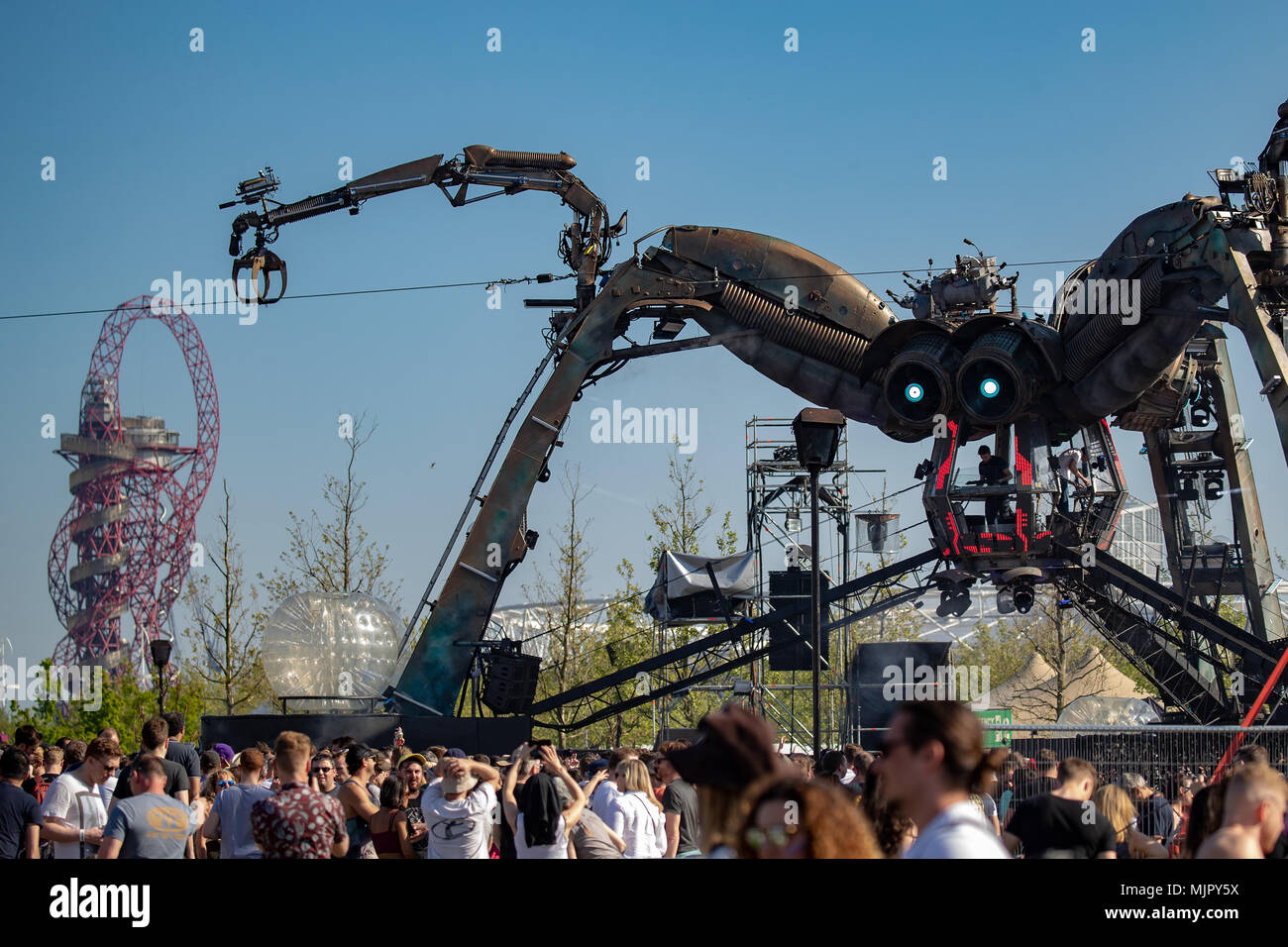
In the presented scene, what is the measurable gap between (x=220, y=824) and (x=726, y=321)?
21.0 m

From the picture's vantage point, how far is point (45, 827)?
9.98 m

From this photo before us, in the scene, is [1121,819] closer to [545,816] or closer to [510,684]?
[545,816]

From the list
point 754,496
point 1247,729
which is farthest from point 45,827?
point 754,496

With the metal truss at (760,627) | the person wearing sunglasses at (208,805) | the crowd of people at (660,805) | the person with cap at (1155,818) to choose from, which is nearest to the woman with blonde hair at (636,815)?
the crowd of people at (660,805)

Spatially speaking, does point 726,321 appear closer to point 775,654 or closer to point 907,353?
point 907,353

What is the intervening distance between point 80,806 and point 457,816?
291 cm

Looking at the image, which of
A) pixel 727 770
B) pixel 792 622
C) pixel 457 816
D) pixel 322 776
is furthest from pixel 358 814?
pixel 792 622

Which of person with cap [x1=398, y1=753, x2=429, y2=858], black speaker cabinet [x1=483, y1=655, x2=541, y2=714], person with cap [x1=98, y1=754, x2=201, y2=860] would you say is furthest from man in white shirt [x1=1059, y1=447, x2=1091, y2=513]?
person with cap [x1=98, y1=754, x2=201, y2=860]

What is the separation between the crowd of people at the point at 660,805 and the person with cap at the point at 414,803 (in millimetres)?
21

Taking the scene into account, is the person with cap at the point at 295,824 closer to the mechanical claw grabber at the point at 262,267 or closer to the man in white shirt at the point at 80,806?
the man in white shirt at the point at 80,806

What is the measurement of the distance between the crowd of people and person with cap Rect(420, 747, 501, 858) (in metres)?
0.01

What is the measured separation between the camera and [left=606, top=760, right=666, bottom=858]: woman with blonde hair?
9.56m

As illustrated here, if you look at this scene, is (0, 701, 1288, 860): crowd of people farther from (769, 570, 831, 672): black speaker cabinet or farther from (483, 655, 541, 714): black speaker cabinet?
(769, 570, 831, 672): black speaker cabinet

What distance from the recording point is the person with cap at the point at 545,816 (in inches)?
349
